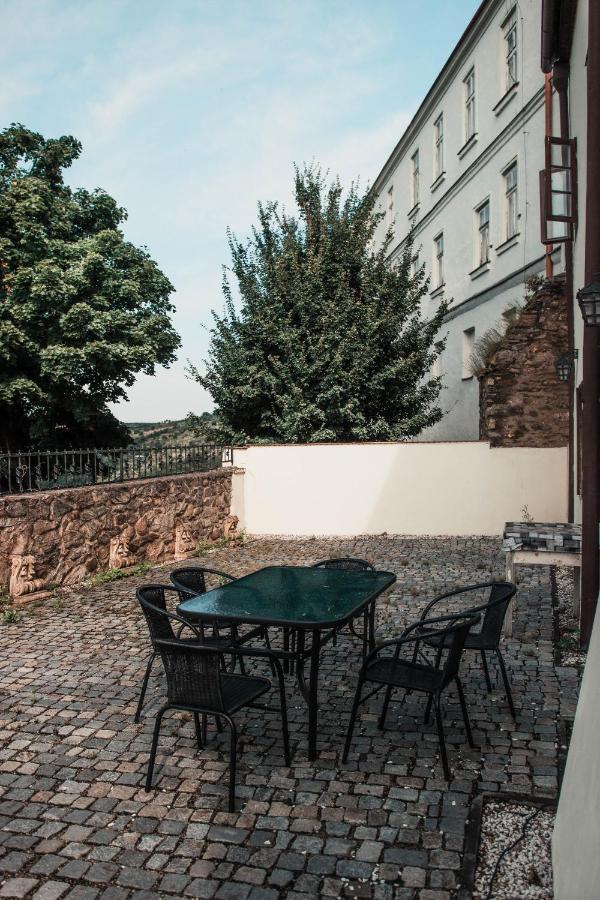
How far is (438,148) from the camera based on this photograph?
20.1 metres

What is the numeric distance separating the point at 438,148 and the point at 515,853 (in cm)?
2016

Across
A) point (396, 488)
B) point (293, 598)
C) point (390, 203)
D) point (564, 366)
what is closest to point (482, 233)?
point (564, 366)

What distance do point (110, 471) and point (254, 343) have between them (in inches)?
226

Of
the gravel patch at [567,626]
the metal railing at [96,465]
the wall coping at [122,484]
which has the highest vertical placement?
the metal railing at [96,465]

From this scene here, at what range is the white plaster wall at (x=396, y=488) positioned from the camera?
12.9m

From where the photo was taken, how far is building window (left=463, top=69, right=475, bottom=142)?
17.6m

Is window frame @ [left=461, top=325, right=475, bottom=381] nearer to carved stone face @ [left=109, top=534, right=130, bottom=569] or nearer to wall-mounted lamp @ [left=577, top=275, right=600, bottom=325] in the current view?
carved stone face @ [left=109, top=534, right=130, bottom=569]

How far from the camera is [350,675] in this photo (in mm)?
5551

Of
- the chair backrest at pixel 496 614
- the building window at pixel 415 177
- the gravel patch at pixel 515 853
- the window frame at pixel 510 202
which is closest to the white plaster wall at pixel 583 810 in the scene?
Result: the gravel patch at pixel 515 853

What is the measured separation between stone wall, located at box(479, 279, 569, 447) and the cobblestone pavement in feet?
23.8

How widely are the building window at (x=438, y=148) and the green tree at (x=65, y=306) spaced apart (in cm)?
923

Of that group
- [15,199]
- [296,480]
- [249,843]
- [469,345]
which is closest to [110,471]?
[296,480]

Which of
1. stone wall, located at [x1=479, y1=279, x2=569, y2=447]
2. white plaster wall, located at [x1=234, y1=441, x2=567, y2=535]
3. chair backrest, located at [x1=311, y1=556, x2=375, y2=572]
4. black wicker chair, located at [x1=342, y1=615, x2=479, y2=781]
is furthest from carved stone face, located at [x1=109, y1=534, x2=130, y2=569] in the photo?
stone wall, located at [x1=479, y1=279, x2=569, y2=447]

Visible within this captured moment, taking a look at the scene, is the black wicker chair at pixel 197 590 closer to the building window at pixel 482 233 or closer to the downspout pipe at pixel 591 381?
the downspout pipe at pixel 591 381
